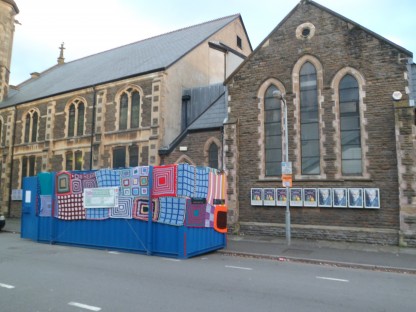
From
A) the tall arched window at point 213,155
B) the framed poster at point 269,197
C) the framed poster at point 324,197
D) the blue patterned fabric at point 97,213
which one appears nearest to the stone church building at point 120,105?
the tall arched window at point 213,155

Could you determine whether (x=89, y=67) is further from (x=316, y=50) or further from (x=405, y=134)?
(x=405, y=134)

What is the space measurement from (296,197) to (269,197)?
1169mm

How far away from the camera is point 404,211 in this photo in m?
12.3

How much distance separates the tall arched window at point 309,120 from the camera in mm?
14469

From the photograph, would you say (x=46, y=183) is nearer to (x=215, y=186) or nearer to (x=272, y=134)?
(x=215, y=186)

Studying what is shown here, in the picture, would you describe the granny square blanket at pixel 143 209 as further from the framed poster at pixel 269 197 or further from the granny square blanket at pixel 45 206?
the framed poster at pixel 269 197

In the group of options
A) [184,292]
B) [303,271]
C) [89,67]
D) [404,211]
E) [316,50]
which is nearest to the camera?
[184,292]

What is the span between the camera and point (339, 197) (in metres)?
13.5

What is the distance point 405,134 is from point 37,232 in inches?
580

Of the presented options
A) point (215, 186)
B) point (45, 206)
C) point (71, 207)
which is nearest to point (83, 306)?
point (215, 186)

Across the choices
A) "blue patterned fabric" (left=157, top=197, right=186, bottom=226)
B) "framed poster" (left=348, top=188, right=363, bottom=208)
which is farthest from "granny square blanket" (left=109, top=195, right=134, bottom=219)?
"framed poster" (left=348, top=188, right=363, bottom=208)

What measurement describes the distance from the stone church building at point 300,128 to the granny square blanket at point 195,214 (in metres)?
4.60

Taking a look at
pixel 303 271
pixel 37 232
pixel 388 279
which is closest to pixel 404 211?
pixel 388 279

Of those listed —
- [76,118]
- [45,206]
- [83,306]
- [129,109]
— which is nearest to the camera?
[83,306]
